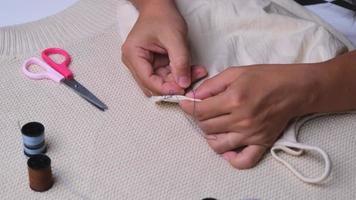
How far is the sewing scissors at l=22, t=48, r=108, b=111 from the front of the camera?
773mm

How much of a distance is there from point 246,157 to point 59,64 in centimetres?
32

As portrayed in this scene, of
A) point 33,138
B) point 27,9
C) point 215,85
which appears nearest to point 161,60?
point 215,85

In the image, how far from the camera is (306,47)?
0.82 metres

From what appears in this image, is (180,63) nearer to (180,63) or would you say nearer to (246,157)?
(180,63)

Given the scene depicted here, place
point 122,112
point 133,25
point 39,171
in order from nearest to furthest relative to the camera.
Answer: point 39,171, point 122,112, point 133,25

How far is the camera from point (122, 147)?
71 centimetres

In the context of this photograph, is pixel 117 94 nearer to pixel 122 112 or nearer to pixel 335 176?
pixel 122 112

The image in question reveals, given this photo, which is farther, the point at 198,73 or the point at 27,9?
the point at 27,9

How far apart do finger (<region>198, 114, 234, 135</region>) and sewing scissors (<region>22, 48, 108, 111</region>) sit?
150 millimetres

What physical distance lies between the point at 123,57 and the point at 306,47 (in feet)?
0.91

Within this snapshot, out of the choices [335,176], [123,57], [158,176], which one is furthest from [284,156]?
[123,57]

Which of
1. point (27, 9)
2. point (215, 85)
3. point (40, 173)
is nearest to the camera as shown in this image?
point (40, 173)

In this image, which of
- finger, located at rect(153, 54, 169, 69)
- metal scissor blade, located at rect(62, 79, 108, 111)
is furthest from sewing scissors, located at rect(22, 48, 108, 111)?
finger, located at rect(153, 54, 169, 69)

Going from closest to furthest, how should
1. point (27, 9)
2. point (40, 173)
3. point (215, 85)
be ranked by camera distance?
1. point (40, 173)
2. point (215, 85)
3. point (27, 9)
